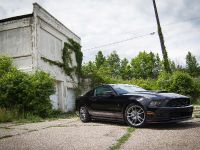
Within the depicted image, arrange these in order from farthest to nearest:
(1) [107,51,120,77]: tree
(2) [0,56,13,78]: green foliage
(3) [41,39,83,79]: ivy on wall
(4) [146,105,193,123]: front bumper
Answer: (1) [107,51,120,77]: tree
(3) [41,39,83,79]: ivy on wall
(2) [0,56,13,78]: green foliage
(4) [146,105,193,123]: front bumper

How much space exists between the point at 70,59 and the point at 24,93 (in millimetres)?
8312

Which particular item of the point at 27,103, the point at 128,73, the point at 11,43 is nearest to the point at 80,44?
the point at 11,43

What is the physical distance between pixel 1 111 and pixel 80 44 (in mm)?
13474

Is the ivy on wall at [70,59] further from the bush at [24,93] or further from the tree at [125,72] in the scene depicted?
the tree at [125,72]

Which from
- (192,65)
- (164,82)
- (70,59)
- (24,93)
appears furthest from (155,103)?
(192,65)

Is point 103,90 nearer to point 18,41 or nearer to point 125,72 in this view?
point 18,41

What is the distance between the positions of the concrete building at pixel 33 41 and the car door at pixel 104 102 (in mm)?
6593

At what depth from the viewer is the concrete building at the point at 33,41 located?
1622cm

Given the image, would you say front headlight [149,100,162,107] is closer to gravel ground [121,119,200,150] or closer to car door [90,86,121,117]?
gravel ground [121,119,200,150]

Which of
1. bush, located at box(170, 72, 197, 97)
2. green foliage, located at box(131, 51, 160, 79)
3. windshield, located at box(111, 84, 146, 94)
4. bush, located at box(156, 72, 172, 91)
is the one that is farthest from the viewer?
green foliage, located at box(131, 51, 160, 79)

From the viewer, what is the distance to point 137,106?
24.9 feet

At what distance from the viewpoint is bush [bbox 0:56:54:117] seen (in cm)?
1261

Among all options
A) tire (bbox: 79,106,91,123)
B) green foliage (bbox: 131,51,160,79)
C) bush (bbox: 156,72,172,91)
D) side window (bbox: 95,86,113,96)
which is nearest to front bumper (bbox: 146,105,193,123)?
side window (bbox: 95,86,113,96)

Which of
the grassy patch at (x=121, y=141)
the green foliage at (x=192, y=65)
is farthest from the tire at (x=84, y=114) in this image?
the green foliage at (x=192, y=65)
